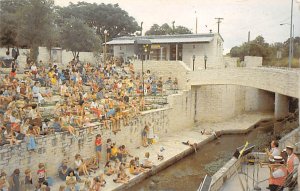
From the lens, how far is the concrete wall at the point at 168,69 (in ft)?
85.4

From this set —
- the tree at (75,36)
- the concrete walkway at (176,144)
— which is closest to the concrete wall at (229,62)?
the concrete walkway at (176,144)

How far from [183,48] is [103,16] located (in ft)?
37.7

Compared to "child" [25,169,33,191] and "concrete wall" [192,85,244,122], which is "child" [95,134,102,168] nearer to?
"child" [25,169,33,191]

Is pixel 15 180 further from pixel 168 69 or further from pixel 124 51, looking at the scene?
pixel 124 51

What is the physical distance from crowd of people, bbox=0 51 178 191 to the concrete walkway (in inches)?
12.3

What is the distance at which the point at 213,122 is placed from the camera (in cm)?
2636

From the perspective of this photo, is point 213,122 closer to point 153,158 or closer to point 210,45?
point 210,45

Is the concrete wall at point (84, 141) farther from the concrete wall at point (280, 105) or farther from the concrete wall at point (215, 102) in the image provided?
the concrete wall at point (280, 105)

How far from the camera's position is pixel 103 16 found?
127 feet

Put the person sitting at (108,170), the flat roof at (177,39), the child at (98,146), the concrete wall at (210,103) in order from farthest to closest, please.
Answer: the flat roof at (177,39)
the concrete wall at (210,103)
the child at (98,146)
the person sitting at (108,170)

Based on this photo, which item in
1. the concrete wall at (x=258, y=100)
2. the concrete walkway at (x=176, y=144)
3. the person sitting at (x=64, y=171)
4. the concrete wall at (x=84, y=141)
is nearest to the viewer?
the concrete wall at (x=84, y=141)

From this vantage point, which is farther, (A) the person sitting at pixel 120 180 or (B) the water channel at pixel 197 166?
(B) the water channel at pixel 197 166

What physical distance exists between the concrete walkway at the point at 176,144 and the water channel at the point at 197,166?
29cm

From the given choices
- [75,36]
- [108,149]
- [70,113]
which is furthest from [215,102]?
[70,113]
